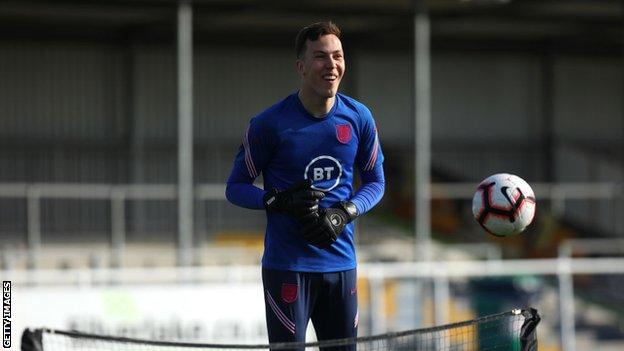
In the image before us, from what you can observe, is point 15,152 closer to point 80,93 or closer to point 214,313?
point 80,93

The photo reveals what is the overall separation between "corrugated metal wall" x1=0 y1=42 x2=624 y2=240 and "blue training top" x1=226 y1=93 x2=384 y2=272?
16.3m

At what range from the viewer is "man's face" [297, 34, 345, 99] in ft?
19.5

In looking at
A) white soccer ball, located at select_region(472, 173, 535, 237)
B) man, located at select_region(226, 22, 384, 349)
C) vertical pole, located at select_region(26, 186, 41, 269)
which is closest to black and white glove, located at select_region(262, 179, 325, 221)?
man, located at select_region(226, 22, 384, 349)

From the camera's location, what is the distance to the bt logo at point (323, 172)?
19.9 ft

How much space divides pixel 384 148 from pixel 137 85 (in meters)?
5.05

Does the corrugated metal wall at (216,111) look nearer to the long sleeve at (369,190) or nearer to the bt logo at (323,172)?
the long sleeve at (369,190)

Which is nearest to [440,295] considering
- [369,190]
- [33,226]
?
[369,190]

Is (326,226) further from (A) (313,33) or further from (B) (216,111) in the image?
(B) (216,111)

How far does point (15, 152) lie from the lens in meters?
22.6

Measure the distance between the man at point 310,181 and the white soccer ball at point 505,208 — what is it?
95 centimetres

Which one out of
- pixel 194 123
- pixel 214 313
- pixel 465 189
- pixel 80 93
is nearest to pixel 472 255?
pixel 465 189

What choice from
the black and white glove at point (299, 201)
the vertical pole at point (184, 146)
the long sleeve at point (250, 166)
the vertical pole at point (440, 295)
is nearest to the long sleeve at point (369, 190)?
the black and white glove at point (299, 201)

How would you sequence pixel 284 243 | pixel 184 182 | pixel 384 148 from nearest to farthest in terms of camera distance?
pixel 284 243 → pixel 184 182 → pixel 384 148

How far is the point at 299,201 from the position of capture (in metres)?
5.80
